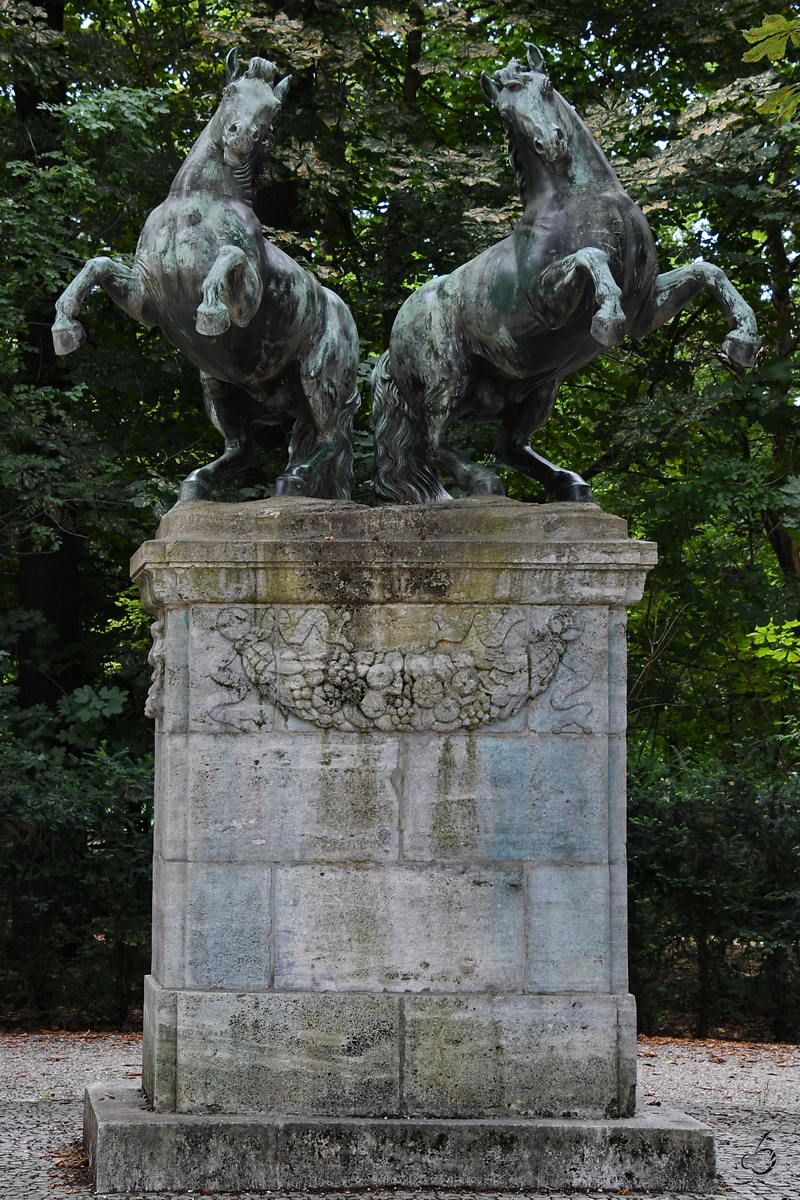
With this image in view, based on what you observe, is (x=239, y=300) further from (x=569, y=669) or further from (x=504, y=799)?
(x=504, y=799)

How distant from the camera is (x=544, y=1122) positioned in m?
4.96

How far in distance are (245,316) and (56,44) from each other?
781 centimetres

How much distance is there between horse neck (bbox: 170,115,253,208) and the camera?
5.49m

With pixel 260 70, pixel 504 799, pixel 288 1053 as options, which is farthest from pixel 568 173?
pixel 288 1053

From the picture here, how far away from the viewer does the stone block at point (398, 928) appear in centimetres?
514

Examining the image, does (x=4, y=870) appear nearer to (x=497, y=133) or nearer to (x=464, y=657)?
(x=464, y=657)

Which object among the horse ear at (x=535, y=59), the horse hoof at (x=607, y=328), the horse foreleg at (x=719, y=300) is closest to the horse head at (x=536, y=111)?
the horse ear at (x=535, y=59)

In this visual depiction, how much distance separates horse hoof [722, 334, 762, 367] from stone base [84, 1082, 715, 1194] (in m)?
2.90

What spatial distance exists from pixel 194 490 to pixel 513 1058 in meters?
2.66

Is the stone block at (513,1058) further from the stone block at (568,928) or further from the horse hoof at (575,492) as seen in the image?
the horse hoof at (575,492)

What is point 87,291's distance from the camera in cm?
553

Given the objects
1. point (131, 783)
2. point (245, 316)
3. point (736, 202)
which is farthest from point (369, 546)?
point (736, 202)

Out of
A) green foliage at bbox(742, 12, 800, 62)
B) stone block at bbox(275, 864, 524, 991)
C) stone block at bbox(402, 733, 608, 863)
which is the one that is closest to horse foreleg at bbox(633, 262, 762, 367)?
green foliage at bbox(742, 12, 800, 62)

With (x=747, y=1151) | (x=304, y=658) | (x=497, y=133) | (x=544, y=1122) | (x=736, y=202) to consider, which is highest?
(x=497, y=133)
